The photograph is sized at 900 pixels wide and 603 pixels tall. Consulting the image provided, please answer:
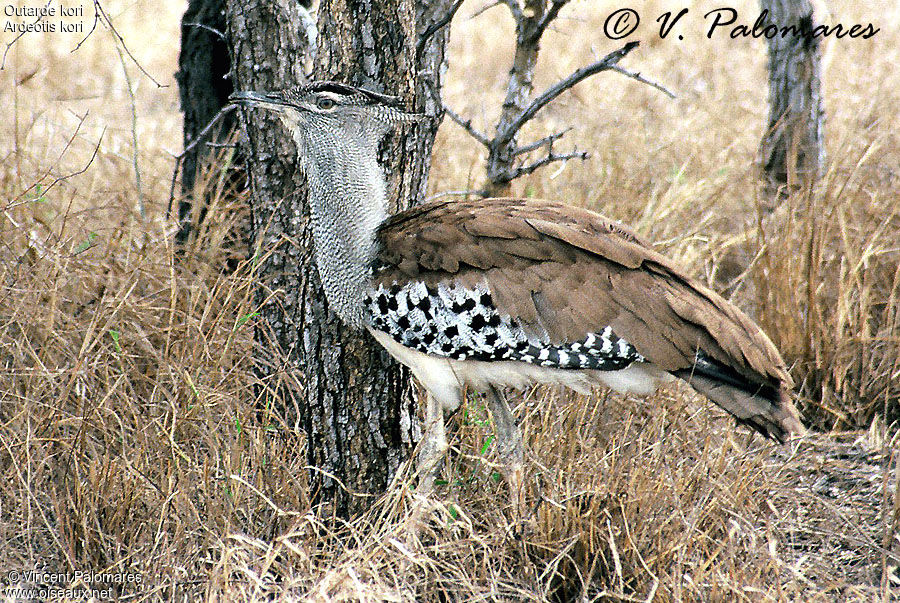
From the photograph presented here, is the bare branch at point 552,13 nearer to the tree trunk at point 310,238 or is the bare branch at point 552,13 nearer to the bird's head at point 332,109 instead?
the tree trunk at point 310,238

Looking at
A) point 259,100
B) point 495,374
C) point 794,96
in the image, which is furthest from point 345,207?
point 794,96

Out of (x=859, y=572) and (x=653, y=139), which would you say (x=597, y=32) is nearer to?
(x=653, y=139)

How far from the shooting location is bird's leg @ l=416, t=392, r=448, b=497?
3.22 metres

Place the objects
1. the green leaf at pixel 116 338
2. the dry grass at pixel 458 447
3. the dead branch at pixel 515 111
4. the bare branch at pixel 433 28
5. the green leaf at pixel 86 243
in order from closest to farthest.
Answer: the dry grass at pixel 458 447 < the bare branch at pixel 433 28 < the green leaf at pixel 116 338 < the dead branch at pixel 515 111 < the green leaf at pixel 86 243

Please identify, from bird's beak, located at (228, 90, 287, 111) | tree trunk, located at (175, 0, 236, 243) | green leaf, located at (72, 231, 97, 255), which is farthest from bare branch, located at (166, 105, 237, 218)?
bird's beak, located at (228, 90, 287, 111)

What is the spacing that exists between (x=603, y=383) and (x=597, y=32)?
20.4 feet

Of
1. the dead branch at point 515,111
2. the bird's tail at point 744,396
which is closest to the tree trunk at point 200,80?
the dead branch at point 515,111

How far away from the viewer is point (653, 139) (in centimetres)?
633

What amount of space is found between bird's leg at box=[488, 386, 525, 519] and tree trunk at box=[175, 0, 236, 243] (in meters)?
1.90

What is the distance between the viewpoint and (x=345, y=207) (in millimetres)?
3303

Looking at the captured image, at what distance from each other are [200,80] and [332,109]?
5.57 feet

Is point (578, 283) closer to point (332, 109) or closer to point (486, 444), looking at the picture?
point (486, 444)

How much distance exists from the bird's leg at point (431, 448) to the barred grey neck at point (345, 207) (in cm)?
42

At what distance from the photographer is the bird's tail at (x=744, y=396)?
315cm
